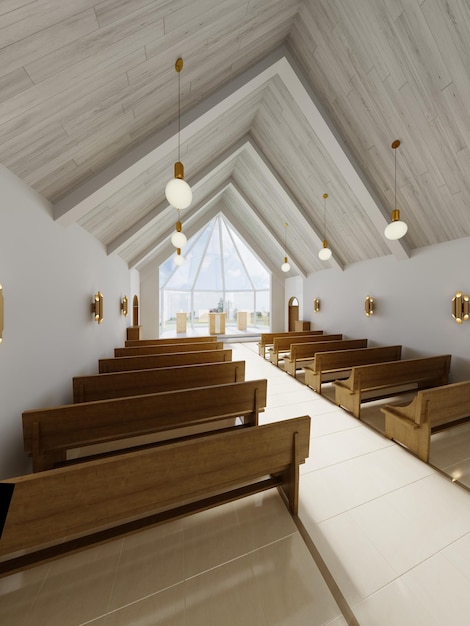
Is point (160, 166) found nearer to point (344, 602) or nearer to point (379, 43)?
point (379, 43)

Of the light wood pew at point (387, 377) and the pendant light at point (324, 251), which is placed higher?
the pendant light at point (324, 251)

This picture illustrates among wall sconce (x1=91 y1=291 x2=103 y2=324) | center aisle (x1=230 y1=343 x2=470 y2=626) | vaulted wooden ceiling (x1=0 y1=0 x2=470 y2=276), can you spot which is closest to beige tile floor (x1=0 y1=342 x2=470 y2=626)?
center aisle (x1=230 y1=343 x2=470 y2=626)

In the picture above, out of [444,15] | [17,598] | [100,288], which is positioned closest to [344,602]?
[17,598]

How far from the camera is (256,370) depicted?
6.27 m

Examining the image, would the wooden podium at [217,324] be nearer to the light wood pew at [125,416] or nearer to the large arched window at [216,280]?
the large arched window at [216,280]

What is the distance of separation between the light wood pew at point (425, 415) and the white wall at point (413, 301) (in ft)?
5.90

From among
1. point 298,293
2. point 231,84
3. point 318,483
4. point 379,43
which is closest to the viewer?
point 318,483

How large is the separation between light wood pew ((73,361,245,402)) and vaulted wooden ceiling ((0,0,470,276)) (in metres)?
1.97

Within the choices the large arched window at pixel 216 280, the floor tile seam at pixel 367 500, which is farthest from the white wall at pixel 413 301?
the large arched window at pixel 216 280

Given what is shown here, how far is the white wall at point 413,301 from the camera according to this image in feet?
14.7

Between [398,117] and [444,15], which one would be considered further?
[398,117]

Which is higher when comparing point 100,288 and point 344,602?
point 100,288

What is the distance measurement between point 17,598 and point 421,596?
2.25 metres

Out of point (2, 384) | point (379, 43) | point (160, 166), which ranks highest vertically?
point (379, 43)
